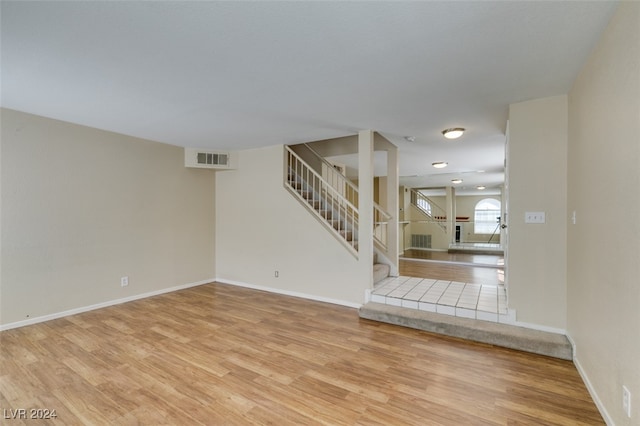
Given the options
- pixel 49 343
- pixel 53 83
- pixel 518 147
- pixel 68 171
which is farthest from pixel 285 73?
pixel 49 343

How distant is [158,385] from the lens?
2.17 meters

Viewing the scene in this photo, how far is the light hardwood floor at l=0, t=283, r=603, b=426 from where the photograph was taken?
6.07 ft

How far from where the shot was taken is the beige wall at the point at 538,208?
8.92ft

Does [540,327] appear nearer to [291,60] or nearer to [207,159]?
[291,60]

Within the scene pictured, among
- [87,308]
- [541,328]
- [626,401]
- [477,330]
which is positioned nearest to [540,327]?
[541,328]

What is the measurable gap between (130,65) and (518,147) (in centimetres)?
364

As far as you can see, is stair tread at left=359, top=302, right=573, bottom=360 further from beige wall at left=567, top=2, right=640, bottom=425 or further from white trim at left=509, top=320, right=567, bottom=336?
beige wall at left=567, top=2, right=640, bottom=425

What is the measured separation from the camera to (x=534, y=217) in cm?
282

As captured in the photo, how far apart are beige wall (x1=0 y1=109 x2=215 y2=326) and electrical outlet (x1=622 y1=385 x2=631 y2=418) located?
5.29 meters

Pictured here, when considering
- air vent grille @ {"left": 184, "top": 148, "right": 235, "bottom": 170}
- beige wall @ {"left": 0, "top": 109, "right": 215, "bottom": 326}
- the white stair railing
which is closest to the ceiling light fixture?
the white stair railing

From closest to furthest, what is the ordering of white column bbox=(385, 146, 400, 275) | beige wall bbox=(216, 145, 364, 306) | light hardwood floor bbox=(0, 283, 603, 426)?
light hardwood floor bbox=(0, 283, 603, 426) → beige wall bbox=(216, 145, 364, 306) → white column bbox=(385, 146, 400, 275)

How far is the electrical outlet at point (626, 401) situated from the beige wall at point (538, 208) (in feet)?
4.52

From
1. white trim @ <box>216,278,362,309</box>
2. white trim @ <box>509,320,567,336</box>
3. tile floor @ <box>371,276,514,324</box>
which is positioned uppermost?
tile floor @ <box>371,276,514,324</box>

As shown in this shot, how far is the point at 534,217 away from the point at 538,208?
0.32 ft
